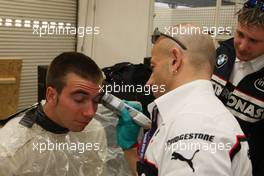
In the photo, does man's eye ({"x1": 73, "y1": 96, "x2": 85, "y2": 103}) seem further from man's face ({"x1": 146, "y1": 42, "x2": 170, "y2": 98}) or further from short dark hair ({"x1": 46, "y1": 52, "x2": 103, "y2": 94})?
man's face ({"x1": 146, "y1": 42, "x2": 170, "y2": 98})

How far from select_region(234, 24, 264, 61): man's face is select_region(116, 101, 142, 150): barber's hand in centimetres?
58

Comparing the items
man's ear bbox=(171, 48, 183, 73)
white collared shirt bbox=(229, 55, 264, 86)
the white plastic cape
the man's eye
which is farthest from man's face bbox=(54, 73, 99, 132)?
white collared shirt bbox=(229, 55, 264, 86)

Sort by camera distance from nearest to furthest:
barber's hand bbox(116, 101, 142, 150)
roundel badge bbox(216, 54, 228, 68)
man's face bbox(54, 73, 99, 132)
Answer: barber's hand bbox(116, 101, 142, 150) < man's face bbox(54, 73, 99, 132) < roundel badge bbox(216, 54, 228, 68)

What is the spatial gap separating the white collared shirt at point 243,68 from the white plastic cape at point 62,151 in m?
0.73

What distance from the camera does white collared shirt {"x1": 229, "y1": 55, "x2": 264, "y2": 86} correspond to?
165 centimetres

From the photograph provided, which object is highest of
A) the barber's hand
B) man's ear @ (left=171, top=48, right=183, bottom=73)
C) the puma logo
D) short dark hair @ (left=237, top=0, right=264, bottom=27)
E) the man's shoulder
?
short dark hair @ (left=237, top=0, right=264, bottom=27)

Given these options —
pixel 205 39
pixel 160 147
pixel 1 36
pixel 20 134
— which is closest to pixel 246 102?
pixel 205 39

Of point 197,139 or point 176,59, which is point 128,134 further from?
point 197,139

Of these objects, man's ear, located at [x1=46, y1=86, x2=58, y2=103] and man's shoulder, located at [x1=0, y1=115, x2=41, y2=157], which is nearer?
man's shoulder, located at [x1=0, y1=115, x2=41, y2=157]

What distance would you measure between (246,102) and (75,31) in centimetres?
363

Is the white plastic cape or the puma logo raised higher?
the puma logo

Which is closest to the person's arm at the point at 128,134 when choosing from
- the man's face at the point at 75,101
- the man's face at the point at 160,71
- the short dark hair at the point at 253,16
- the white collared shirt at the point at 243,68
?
the man's face at the point at 75,101

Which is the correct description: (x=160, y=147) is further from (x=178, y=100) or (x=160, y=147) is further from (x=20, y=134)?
(x=20, y=134)

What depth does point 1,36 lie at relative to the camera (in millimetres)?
4137
